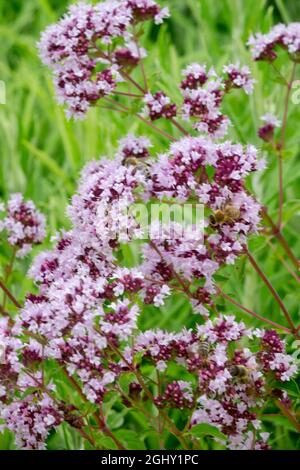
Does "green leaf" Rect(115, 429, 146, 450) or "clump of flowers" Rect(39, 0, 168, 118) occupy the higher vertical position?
"clump of flowers" Rect(39, 0, 168, 118)

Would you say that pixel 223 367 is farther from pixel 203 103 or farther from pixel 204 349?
pixel 203 103

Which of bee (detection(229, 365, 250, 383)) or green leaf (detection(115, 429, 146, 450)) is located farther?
green leaf (detection(115, 429, 146, 450))

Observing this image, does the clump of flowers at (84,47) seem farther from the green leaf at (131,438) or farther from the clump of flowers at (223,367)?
the green leaf at (131,438)

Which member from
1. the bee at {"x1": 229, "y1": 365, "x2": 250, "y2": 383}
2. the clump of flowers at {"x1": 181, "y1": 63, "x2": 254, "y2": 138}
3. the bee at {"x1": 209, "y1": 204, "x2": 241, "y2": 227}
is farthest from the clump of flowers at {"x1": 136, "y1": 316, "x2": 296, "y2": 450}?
the clump of flowers at {"x1": 181, "y1": 63, "x2": 254, "y2": 138}

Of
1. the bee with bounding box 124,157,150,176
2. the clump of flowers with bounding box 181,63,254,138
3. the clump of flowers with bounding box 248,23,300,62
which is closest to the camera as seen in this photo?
the bee with bounding box 124,157,150,176

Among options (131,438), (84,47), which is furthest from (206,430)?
(84,47)

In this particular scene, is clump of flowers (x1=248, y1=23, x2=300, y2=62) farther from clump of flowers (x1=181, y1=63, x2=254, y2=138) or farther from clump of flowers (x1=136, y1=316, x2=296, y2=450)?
clump of flowers (x1=136, y1=316, x2=296, y2=450)
